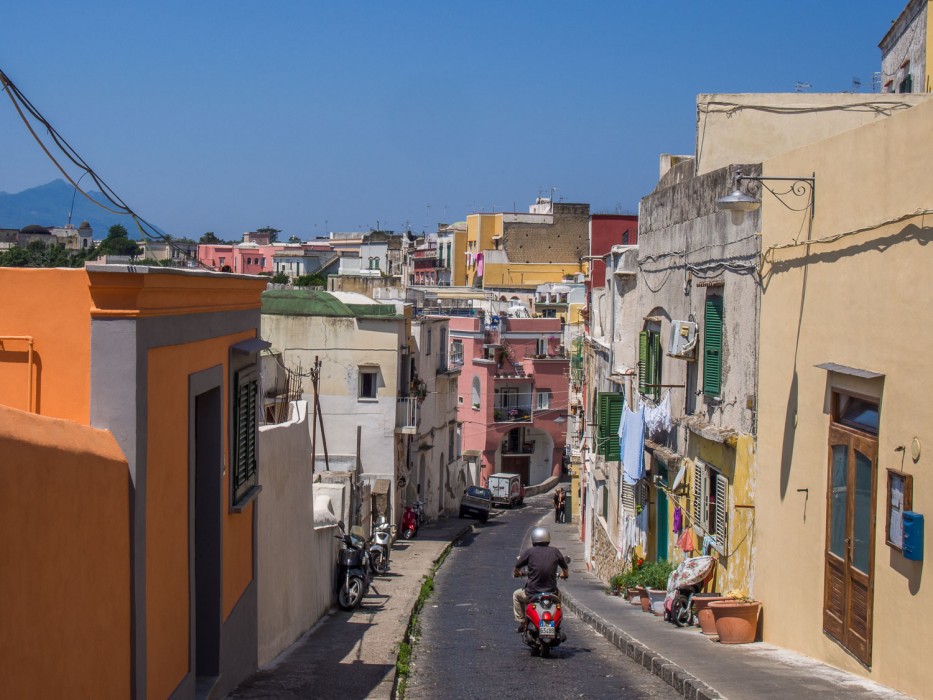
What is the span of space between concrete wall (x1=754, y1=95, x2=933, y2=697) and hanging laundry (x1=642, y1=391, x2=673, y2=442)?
4850mm

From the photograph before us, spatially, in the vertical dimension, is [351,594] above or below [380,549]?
above

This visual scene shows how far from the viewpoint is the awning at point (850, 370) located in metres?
9.07

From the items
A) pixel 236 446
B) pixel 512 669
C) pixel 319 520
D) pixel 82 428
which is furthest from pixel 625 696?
pixel 319 520

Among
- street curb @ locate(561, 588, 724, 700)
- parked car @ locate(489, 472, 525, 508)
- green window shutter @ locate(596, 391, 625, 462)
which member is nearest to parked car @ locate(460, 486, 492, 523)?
parked car @ locate(489, 472, 525, 508)

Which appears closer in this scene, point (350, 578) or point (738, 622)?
point (738, 622)

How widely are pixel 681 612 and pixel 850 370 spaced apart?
5.66 m

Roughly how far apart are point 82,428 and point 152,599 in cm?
144

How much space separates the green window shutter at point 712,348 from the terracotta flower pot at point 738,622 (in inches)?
125

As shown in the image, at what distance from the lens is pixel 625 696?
9.51 meters

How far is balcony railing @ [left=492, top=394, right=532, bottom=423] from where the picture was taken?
205 feet

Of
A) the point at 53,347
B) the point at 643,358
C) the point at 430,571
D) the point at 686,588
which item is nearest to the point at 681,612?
the point at 686,588

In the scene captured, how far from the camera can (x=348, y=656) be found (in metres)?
12.8

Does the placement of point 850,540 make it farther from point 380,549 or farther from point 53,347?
point 380,549

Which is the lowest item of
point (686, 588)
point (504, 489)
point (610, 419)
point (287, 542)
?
point (504, 489)
